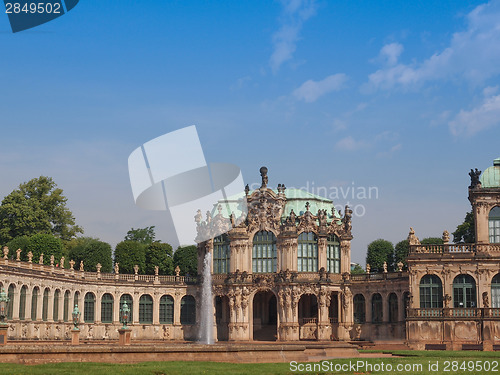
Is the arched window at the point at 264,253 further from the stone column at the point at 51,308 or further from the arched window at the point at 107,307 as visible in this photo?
the stone column at the point at 51,308

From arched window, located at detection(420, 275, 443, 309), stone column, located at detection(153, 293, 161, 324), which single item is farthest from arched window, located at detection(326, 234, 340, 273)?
stone column, located at detection(153, 293, 161, 324)

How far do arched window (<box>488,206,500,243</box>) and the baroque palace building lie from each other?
3.5 inches

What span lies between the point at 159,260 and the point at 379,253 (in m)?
27.7

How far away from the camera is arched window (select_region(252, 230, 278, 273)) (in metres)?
80.9

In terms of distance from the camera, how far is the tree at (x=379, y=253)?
320 feet

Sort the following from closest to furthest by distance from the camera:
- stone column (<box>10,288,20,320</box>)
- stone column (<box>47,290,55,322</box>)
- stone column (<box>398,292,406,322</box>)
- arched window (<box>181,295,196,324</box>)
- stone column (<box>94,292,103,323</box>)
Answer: stone column (<box>10,288,20,320</box>), stone column (<box>47,290,55,322</box>), stone column (<box>398,292,406,322</box>), stone column (<box>94,292,103,323</box>), arched window (<box>181,295,196,324</box>)

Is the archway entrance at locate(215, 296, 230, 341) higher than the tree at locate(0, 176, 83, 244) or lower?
lower

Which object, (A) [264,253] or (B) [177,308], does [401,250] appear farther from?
(B) [177,308]

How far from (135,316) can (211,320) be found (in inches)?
331

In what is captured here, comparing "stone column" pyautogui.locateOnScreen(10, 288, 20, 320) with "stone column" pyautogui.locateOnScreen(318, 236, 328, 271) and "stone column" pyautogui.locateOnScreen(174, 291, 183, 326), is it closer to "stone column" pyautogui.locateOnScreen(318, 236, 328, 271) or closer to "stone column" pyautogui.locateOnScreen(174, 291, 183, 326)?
"stone column" pyautogui.locateOnScreen(174, 291, 183, 326)

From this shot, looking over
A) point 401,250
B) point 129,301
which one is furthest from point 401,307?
point 129,301

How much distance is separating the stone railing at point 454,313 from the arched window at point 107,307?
3228cm

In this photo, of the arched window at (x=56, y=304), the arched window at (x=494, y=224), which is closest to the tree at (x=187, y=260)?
the arched window at (x=56, y=304)

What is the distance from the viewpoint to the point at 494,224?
2734 inches
